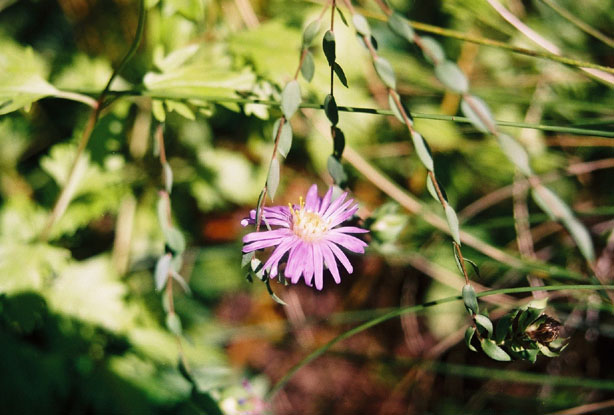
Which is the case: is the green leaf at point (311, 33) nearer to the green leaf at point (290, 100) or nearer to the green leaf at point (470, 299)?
the green leaf at point (290, 100)

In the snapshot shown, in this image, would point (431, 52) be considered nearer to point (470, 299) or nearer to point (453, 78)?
point (453, 78)

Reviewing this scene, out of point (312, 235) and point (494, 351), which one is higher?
point (312, 235)

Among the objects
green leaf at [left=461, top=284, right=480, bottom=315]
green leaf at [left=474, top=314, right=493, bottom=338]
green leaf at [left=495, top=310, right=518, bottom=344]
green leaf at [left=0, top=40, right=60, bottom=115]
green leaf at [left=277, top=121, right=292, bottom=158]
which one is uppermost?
green leaf at [left=0, top=40, right=60, bottom=115]

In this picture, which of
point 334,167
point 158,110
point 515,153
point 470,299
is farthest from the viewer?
point 158,110

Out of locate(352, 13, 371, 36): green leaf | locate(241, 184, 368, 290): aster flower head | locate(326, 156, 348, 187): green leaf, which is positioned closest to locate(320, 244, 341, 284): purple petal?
locate(241, 184, 368, 290): aster flower head

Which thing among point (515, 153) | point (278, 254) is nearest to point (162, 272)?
point (278, 254)

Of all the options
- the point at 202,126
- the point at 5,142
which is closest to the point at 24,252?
the point at 5,142

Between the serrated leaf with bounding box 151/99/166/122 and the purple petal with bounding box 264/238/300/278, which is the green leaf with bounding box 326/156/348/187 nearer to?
the purple petal with bounding box 264/238/300/278

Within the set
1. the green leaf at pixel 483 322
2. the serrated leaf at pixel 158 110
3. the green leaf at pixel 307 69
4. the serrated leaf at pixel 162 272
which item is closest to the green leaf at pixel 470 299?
the green leaf at pixel 483 322
